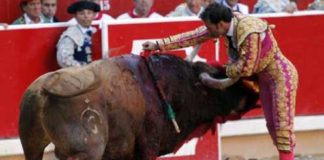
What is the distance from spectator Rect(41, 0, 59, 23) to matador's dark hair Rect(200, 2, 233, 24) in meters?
2.57

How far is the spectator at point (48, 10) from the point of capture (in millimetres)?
8531

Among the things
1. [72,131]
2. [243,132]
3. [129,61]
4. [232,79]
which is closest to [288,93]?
[232,79]

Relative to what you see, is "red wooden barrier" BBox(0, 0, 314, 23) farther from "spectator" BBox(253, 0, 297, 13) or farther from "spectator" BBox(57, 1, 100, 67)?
"spectator" BBox(57, 1, 100, 67)

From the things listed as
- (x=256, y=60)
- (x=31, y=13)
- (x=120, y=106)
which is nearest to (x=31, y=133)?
(x=120, y=106)

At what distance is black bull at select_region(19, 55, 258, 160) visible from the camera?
228 inches

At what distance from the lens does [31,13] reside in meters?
8.35

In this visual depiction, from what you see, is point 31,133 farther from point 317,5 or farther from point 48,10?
point 317,5

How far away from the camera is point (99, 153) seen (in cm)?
582

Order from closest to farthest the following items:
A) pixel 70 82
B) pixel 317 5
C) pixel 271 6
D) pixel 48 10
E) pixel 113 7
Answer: pixel 70 82 < pixel 48 10 < pixel 271 6 < pixel 113 7 < pixel 317 5

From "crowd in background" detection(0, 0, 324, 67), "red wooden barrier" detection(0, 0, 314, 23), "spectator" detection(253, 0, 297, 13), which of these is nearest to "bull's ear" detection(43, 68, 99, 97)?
"crowd in background" detection(0, 0, 324, 67)

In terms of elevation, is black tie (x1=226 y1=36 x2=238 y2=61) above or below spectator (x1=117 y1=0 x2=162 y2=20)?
above

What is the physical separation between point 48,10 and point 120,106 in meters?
2.69

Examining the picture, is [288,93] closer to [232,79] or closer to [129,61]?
[232,79]

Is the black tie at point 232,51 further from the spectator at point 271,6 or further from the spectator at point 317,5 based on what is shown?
the spectator at point 317,5
